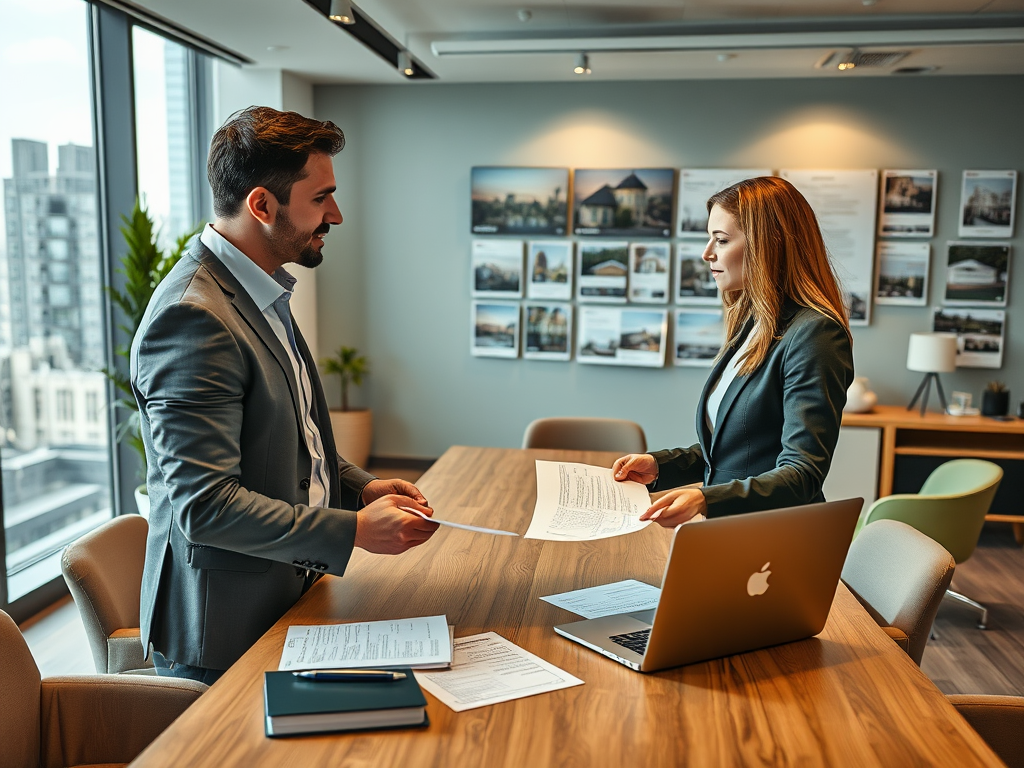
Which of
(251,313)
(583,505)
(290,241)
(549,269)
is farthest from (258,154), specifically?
(549,269)

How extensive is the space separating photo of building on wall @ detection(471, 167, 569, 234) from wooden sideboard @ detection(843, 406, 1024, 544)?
2.26 metres

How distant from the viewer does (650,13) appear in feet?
14.4

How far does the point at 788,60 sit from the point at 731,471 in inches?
144

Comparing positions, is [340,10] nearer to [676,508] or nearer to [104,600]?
[104,600]

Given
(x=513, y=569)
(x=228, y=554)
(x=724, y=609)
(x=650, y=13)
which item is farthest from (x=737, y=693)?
(x=650, y=13)

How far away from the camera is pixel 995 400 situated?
4.98m

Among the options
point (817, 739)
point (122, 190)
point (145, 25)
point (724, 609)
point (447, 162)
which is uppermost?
point (145, 25)

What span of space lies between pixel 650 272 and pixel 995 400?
2.19m

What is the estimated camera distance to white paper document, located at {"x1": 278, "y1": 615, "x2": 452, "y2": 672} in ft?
4.50

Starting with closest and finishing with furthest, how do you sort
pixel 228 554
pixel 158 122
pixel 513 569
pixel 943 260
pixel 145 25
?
pixel 228 554 → pixel 513 569 → pixel 145 25 → pixel 158 122 → pixel 943 260

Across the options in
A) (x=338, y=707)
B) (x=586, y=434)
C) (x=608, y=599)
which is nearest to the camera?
(x=338, y=707)

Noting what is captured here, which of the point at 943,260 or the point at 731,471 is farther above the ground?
the point at 943,260

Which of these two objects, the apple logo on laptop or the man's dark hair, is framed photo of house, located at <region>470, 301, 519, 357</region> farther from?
the apple logo on laptop

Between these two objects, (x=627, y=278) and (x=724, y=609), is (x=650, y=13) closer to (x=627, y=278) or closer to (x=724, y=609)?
(x=627, y=278)
